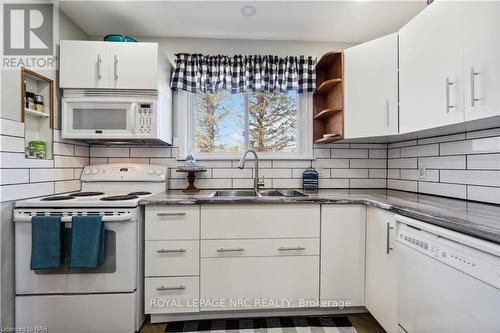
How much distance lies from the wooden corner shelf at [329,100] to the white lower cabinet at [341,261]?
29.5 inches

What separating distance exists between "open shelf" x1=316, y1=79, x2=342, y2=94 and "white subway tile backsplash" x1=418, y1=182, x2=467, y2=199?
1.08 meters

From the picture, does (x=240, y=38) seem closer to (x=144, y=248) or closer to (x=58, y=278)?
(x=144, y=248)

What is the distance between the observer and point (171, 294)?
169 cm

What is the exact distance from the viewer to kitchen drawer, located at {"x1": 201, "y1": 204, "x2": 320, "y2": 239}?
5.60 feet

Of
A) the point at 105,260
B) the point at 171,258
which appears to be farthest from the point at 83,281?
the point at 171,258

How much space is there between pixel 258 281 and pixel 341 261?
600mm

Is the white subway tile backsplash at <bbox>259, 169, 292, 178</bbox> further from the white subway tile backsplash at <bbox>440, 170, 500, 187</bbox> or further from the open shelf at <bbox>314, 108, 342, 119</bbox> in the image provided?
the white subway tile backsplash at <bbox>440, 170, 500, 187</bbox>

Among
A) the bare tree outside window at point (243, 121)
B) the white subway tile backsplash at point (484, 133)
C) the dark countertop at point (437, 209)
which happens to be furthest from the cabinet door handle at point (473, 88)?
the bare tree outside window at point (243, 121)

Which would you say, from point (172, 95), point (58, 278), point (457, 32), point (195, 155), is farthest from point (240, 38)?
point (58, 278)

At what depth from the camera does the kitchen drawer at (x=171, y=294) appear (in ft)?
5.50

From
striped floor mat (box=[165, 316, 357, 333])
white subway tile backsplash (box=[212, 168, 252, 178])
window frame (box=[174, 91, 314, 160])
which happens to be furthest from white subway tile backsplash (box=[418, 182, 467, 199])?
white subway tile backsplash (box=[212, 168, 252, 178])

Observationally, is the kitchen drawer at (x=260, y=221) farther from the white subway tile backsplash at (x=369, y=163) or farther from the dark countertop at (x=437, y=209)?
the white subway tile backsplash at (x=369, y=163)

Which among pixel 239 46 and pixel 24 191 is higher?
pixel 239 46

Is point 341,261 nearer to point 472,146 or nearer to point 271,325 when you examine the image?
point 271,325
